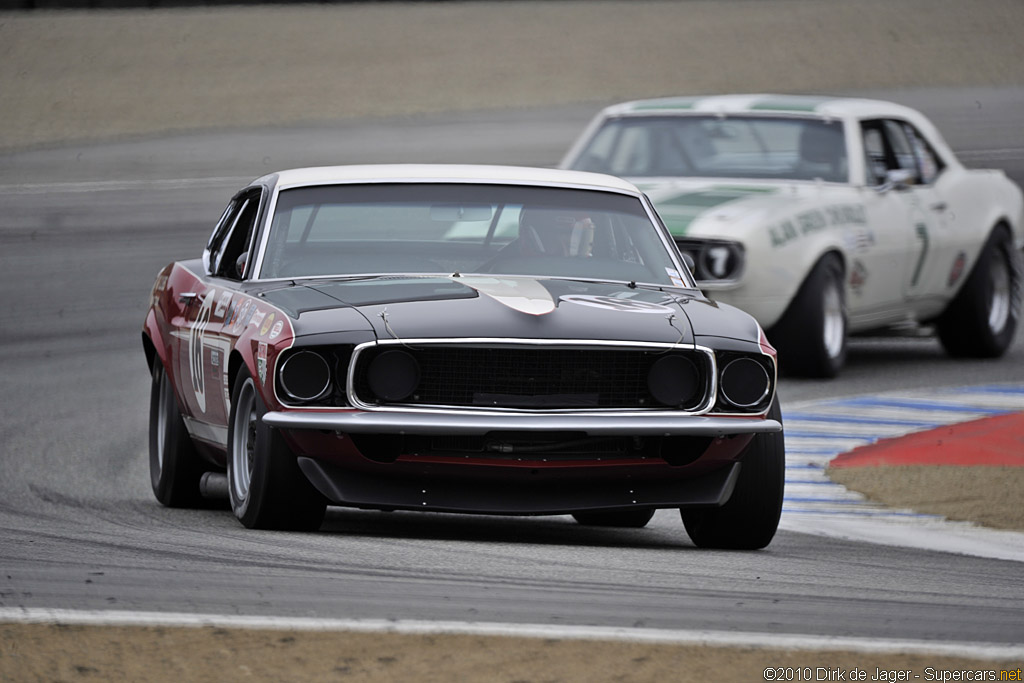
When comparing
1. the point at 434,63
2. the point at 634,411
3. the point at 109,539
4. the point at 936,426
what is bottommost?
the point at 434,63

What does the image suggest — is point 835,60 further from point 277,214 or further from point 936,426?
point 277,214

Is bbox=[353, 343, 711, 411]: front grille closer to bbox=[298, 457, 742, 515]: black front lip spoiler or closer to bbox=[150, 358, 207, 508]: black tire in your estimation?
bbox=[298, 457, 742, 515]: black front lip spoiler

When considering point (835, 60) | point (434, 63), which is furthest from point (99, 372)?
point (835, 60)

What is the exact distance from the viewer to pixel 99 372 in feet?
41.7

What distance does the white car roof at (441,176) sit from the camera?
7.18 metres

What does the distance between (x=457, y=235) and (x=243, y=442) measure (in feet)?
3.90

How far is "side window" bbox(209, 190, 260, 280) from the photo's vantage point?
716cm

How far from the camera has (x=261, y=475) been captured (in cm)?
600

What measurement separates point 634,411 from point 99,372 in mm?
7307

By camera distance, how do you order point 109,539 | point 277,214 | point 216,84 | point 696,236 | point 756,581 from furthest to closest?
1. point 216,84
2. point 696,236
3. point 277,214
4. point 109,539
5. point 756,581

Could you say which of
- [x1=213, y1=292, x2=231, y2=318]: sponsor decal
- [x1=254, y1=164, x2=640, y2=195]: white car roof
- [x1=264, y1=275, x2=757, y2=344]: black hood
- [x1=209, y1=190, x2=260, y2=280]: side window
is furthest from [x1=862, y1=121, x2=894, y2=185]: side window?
[x1=213, y1=292, x2=231, y2=318]: sponsor decal

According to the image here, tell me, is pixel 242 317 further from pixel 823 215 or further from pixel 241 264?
pixel 823 215

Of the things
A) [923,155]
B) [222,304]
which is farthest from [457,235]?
[923,155]

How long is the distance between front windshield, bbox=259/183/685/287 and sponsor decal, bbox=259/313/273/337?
0.64 m
